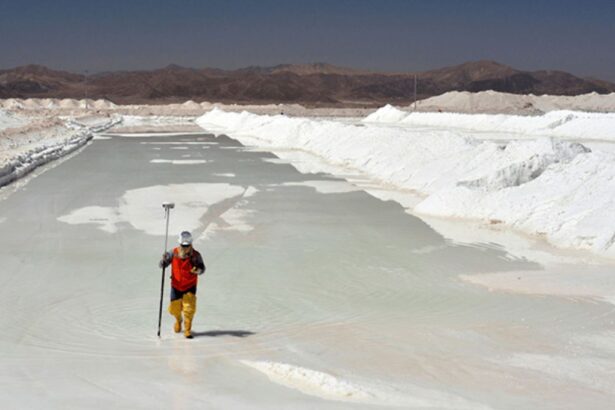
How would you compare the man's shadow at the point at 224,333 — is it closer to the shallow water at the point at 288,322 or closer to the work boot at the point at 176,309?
the shallow water at the point at 288,322

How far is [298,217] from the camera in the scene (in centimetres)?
1370

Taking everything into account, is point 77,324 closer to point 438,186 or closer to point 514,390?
point 514,390

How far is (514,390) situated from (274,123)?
37.2 m

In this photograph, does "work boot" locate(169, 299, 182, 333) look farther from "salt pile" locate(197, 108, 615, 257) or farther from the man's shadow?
"salt pile" locate(197, 108, 615, 257)

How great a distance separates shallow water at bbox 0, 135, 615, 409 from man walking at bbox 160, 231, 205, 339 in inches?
10.5

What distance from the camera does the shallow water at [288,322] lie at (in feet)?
18.1

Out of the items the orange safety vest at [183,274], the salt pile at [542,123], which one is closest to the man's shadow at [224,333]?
the orange safety vest at [183,274]

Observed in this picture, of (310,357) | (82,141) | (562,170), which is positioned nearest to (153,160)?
(82,141)

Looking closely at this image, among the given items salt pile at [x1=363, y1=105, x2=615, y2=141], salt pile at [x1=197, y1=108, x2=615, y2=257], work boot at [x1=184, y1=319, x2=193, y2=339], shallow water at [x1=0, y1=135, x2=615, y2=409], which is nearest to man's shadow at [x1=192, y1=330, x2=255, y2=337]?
shallow water at [x1=0, y1=135, x2=615, y2=409]

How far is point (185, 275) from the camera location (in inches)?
259

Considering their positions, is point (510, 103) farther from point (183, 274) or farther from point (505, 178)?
point (183, 274)

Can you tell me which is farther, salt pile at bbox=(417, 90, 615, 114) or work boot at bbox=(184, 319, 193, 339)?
salt pile at bbox=(417, 90, 615, 114)

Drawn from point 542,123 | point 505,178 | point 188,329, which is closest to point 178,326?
point 188,329

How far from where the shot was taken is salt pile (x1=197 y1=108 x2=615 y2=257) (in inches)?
457
